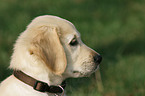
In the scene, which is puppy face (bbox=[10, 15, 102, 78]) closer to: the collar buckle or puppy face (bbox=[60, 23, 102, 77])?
puppy face (bbox=[60, 23, 102, 77])

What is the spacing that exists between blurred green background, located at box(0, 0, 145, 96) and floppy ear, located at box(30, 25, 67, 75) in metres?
1.43

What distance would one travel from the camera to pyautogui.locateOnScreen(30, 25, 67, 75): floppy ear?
295cm

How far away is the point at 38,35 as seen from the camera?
305 centimetres

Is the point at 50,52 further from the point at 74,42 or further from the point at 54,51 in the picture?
the point at 74,42

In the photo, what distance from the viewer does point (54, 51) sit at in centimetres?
300

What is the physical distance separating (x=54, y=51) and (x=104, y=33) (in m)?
4.77

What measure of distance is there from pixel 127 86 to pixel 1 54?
2827mm

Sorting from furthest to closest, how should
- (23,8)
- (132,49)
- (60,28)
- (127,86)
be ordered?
1. (23,8)
2. (132,49)
3. (127,86)
4. (60,28)

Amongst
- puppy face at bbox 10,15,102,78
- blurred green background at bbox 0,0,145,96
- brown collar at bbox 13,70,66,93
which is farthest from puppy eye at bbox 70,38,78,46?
blurred green background at bbox 0,0,145,96

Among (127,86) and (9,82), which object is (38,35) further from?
(127,86)

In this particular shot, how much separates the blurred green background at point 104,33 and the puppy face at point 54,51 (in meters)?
1.11

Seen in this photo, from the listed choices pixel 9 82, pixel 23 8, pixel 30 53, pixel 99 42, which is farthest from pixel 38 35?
pixel 23 8

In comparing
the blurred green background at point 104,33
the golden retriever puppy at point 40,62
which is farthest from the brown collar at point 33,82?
the blurred green background at point 104,33

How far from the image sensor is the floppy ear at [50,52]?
9.67ft
